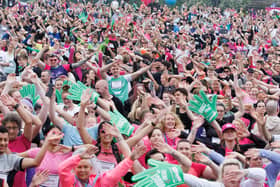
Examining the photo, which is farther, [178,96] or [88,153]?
[178,96]

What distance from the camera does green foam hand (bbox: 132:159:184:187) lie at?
365 cm

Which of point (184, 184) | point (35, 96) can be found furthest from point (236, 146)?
point (35, 96)

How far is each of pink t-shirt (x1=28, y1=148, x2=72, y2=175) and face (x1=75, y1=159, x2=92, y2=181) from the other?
355 mm

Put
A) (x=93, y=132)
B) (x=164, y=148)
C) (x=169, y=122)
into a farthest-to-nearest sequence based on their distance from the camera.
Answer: (x=169, y=122) → (x=93, y=132) → (x=164, y=148)

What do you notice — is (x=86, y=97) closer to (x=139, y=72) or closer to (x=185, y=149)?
(x=185, y=149)

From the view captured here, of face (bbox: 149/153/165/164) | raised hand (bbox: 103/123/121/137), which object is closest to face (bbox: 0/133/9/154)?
raised hand (bbox: 103/123/121/137)

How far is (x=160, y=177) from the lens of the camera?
145 inches

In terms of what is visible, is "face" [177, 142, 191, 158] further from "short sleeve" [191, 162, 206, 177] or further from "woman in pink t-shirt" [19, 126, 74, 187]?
"woman in pink t-shirt" [19, 126, 74, 187]

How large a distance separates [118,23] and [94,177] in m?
13.5

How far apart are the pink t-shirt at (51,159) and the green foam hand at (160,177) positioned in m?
0.94

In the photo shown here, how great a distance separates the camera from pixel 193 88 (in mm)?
8008

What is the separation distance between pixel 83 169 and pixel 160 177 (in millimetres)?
732

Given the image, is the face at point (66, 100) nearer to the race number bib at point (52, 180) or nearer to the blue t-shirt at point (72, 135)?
the blue t-shirt at point (72, 135)

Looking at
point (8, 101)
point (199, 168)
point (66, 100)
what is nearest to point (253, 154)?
point (199, 168)
